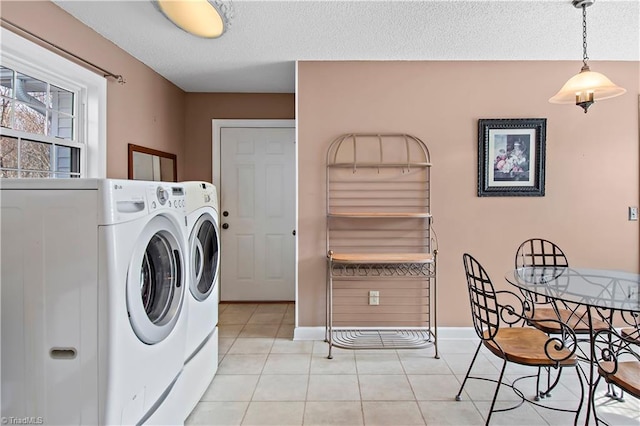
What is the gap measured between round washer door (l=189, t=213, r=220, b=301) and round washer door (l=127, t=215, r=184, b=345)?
243 mm

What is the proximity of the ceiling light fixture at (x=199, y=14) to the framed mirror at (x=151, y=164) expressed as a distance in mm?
1247

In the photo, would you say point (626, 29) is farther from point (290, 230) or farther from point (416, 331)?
point (290, 230)

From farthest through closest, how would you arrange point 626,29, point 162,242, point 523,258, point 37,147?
point 523,258
point 626,29
point 37,147
point 162,242

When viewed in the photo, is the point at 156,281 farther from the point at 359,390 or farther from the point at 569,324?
the point at 569,324

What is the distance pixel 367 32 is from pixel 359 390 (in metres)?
2.39

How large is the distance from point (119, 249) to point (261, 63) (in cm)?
230

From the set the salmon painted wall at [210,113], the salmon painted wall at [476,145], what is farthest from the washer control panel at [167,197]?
the salmon painted wall at [210,113]

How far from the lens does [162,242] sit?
1.63 m

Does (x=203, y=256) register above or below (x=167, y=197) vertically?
below

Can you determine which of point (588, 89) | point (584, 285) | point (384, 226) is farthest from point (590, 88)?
point (384, 226)

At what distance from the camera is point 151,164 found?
10.6 ft

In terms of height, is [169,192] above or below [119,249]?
above

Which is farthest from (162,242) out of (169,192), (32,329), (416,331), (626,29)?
(626,29)

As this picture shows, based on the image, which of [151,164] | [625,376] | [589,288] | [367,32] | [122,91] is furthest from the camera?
[151,164]
